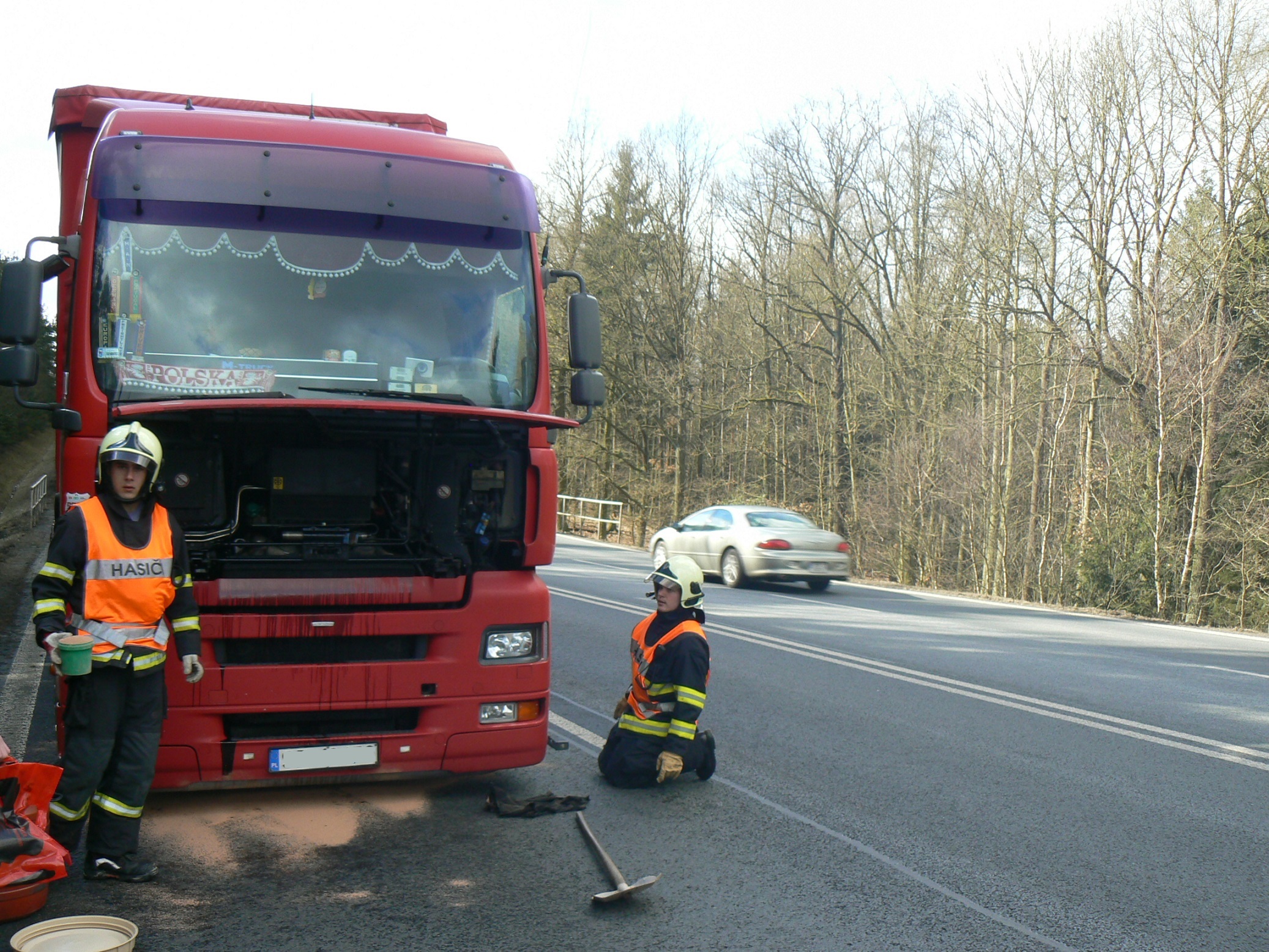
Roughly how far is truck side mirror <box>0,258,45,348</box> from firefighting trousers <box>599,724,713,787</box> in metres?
3.45

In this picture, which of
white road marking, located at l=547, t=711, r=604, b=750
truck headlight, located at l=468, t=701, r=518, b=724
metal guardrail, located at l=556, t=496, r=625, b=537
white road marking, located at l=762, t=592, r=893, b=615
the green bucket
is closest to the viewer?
the green bucket

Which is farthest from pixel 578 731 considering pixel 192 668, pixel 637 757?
pixel 192 668

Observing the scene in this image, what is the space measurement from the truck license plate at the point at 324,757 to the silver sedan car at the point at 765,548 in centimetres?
1245

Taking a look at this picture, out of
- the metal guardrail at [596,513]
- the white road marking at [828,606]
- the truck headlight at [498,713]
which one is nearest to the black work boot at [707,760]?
the truck headlight at [498,713]

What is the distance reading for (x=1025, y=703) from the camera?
8023mm

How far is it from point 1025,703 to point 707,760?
3411 millimetres

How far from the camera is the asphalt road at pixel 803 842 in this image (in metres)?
3.83

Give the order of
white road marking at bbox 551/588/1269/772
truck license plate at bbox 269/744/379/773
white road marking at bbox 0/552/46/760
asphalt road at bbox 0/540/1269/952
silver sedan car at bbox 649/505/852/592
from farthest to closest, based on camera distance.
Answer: silver sedan car at bbox 649/505/852/592 → white road marking at bbox 551/588/1269/772 → white road marking at bbox 0/552/46/760 → truck license plate at bbox 269/744/379/773 → asphalt road at bbox 0/540/1269/952

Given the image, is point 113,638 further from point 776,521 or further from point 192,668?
point 776,521

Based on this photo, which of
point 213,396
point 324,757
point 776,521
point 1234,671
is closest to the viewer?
point 324,757

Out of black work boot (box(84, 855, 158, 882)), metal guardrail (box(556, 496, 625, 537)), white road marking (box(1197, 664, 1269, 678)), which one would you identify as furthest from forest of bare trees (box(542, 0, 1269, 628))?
black work boot (box(84, 855, 158, 882))

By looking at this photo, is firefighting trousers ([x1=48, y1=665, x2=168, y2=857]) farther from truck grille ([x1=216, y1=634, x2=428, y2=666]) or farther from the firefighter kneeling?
the firefighter kneeling

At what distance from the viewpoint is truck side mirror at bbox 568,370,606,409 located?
20.4 feet

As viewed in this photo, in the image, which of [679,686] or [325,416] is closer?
[325,416]
